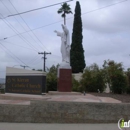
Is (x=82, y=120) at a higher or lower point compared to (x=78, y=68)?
lower

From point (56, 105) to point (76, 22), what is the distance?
32.7 metres

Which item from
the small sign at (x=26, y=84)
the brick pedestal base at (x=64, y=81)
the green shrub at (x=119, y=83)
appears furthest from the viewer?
the green shrub at (x=119, y=83)

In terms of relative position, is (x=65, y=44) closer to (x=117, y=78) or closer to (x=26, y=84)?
(x=117, y=78)

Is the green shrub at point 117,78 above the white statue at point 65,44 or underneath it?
underneath
